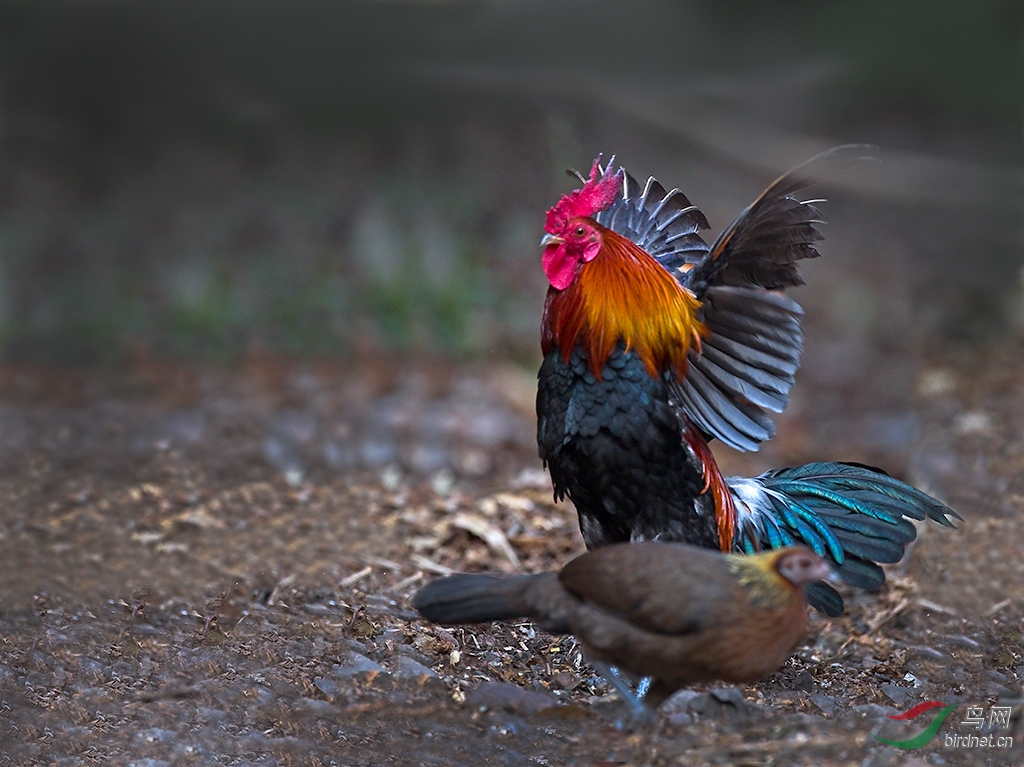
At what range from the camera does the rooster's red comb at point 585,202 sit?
4.30m

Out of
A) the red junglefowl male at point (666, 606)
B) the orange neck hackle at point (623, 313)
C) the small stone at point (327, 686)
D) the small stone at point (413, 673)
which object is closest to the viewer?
the red junglefowl male at point (666, 606)

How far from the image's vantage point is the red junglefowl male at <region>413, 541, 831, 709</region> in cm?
332

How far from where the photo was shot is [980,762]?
3324 mm

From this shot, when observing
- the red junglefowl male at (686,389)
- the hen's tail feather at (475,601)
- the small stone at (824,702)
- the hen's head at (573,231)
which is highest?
the hen's head at (573,231)

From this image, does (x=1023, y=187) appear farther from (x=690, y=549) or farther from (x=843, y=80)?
(x=690, y=549)

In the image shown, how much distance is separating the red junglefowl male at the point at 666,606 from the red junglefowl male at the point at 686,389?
579mm

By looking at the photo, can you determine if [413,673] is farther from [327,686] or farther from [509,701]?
[509,701]

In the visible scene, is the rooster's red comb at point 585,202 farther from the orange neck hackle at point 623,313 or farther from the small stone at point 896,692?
the small stone at point 896,692

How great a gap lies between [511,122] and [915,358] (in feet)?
17.5

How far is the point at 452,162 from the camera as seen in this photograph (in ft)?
36.3

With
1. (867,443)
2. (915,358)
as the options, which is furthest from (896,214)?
(867,443)

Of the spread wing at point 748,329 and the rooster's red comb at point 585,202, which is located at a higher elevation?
the rooster's red comb at point 585,202

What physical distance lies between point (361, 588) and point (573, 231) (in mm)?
2220

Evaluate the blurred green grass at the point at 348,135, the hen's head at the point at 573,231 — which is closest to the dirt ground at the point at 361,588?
the blurred green grass at the point at 348,135
